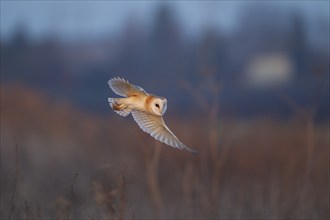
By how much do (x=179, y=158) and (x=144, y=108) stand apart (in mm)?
6388

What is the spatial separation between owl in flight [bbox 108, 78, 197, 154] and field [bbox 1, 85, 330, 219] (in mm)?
1552

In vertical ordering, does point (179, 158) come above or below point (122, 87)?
below

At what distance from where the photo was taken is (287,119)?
11.5m

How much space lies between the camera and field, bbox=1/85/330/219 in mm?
5672

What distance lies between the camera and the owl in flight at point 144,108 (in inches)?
114

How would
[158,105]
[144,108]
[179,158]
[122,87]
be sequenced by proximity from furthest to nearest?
[179,158] < [122,87] < [144,108] < [158,105]

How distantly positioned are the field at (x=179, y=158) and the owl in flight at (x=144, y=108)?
1.55 m

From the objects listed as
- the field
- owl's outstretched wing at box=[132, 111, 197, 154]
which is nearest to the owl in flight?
owl's outstretched wing at box=[132, 111, 197, 154]

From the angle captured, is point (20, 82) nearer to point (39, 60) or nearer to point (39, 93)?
point (39, 93)

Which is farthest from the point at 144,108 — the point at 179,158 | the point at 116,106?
the point at 179,158

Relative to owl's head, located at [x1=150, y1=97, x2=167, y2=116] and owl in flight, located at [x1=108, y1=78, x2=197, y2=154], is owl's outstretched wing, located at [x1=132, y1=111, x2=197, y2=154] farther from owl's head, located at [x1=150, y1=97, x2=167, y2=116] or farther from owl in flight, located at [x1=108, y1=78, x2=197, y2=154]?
owl's head, located at [x1=150, y1=97, x2=167, y2=116]

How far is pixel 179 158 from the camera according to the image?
30.5ft

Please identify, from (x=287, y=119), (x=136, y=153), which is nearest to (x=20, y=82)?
(x=136, y=153)

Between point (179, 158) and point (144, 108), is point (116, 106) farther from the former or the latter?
point (179, 158)
